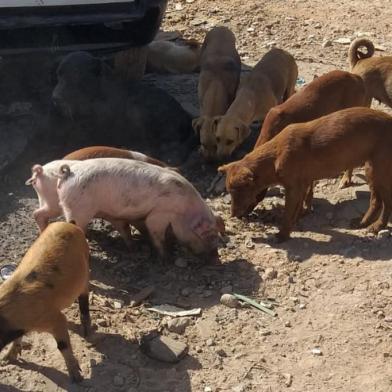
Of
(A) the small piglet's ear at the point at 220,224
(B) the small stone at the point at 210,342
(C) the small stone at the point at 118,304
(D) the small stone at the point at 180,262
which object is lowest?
(B) the small stone at the point at 210,342

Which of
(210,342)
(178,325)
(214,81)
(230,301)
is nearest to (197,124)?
(214,81)

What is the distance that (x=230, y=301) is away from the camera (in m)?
6.48

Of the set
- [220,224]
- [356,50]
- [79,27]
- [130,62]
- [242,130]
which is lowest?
[220,224]

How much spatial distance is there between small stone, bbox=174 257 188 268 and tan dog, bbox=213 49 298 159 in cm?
206

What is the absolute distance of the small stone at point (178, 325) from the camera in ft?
20.3

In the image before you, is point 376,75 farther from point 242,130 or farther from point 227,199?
point 227,199

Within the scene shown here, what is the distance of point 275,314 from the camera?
21.0 feet

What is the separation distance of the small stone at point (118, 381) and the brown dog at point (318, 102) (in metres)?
3.40

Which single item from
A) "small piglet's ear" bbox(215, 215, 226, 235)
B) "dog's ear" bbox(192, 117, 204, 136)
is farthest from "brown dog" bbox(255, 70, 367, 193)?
"small piglet's ear" bbox(215, 215, 226, 235)

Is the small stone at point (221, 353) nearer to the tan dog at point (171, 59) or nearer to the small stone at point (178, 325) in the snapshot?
the small stone at point (178, 325)

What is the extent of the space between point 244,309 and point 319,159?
66.4 inches

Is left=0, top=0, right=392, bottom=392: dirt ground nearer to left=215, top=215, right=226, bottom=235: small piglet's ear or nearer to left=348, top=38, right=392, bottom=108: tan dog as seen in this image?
left=215, top=215, right=226, bottom=235: small piglet's ear

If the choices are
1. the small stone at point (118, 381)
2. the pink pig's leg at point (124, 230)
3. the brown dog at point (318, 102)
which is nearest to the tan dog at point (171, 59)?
the brown dog at point (318, 102)

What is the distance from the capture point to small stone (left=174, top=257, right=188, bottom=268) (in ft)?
23.3
